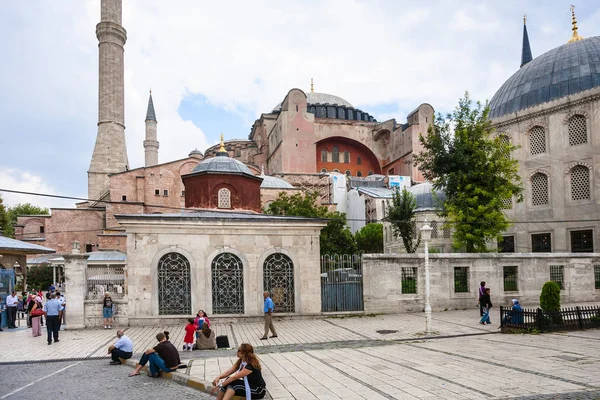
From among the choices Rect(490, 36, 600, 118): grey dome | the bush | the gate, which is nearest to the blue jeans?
the gate

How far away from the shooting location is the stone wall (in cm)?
1808

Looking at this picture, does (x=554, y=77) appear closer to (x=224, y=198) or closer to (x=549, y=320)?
(x=549, y=320)

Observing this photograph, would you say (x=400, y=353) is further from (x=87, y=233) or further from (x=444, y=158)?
(x=87, y=233)

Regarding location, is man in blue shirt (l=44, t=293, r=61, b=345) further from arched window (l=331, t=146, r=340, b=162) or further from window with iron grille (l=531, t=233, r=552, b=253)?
arched window (l=331, t=146, r=340, b=162)

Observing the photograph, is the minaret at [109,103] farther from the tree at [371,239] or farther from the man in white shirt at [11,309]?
the man in white shirt at [11,309]

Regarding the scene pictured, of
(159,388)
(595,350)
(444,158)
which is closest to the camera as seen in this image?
(159,388)

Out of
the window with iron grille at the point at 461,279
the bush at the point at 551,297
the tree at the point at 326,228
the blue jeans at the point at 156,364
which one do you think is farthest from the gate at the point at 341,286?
the tree at the point at 326,228

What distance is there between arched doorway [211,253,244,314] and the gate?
3217mm

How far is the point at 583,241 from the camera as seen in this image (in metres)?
26.2

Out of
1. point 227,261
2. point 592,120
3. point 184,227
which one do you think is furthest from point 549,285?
point 592,120

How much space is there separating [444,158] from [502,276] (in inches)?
237

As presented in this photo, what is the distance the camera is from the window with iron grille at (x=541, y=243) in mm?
27794

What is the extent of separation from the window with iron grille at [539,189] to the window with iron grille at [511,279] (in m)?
10.1

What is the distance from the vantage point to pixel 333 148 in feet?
198
